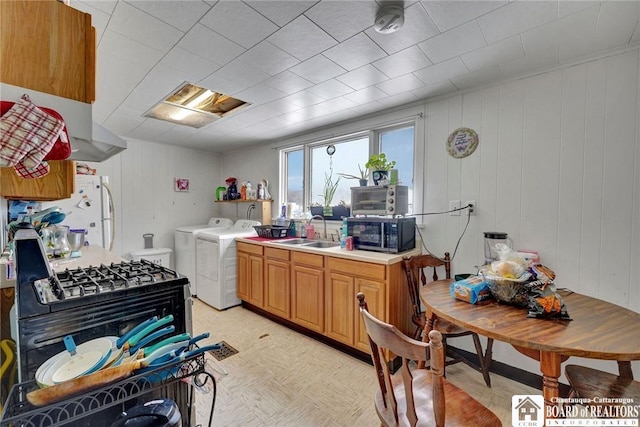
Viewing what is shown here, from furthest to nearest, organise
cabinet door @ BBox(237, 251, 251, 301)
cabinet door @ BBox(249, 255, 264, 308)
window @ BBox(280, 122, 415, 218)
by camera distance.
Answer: cabinet door @ BBox(237, 251, 251, 301), cabinet door @ BBox(249, 255, 264, 308), window @ BBox(280, 122, 415, 218)

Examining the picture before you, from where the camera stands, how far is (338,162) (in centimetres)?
327

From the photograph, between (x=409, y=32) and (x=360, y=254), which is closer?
(x=409, y=32)

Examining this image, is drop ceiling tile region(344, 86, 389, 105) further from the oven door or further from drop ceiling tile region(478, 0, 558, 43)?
the oven door

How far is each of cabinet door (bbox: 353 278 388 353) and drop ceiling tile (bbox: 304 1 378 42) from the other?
5.61 feet

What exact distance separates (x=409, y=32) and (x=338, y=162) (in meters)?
1.81

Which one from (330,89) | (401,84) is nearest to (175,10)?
(330,89)

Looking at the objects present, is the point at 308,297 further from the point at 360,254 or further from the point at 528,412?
the point at 528,412

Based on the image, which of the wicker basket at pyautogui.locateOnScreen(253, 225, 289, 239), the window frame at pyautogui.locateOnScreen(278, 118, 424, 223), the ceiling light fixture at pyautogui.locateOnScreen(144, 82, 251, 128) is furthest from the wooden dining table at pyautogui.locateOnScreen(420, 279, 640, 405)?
the ceiling light fixture at pyautogui.locateOnScreen(144, 82, 251, 128)

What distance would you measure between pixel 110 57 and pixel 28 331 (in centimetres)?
173

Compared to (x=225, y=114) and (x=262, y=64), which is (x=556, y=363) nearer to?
(x=262, y=64)

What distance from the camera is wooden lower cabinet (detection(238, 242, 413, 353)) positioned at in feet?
7.09

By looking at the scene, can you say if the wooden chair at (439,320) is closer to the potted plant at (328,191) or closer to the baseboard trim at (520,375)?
the baseboard trim at (520,375)

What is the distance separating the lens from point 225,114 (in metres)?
2.90

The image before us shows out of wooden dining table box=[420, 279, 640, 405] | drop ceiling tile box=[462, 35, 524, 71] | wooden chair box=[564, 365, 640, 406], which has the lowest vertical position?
wooden chair box=[564, 365, 640, 406]
